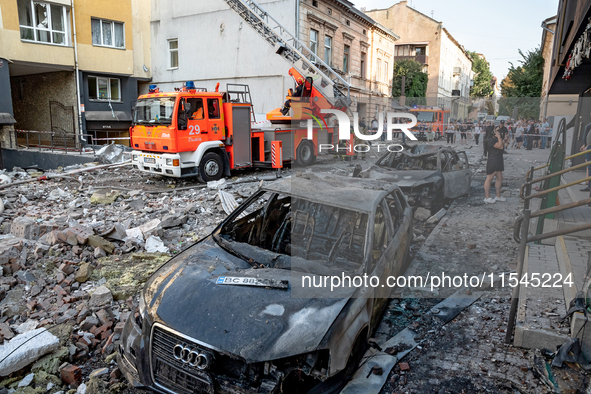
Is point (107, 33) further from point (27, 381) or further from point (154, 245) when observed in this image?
point (27, 381)

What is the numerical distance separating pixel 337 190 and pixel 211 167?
317 inches

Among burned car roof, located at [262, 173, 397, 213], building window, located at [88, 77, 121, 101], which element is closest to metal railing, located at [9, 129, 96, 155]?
building window, located at [88, 77, 121, 101]

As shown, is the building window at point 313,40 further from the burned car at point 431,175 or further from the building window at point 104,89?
the burned car at point 431,175

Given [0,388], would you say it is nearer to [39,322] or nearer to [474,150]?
[39,322]

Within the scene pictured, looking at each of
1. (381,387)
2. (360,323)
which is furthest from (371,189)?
(381,387)

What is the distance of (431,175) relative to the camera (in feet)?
25.5

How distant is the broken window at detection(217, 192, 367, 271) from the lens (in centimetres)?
396

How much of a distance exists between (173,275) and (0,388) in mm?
1660

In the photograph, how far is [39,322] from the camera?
4.27 m

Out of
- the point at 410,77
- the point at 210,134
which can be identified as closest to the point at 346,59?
the point at 410,77

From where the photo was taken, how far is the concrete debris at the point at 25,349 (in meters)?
3.42

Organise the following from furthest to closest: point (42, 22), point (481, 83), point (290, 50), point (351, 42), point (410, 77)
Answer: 1. point (410, 77)
2. point (351, 42)
3. point (290, 50)
4. point (42, 22)
5. point (481, 83)

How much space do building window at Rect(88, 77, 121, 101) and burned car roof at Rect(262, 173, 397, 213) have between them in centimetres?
1928

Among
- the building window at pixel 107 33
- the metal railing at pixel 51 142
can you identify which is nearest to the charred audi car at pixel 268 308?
the metal railing at pixel 51 142
